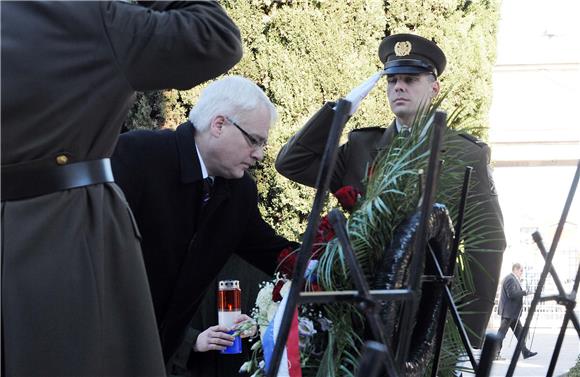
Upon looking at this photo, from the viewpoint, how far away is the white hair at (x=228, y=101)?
3.24m

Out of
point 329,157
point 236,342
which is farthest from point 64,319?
point 236,342

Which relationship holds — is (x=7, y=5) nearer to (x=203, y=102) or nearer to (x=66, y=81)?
(x=66, y=81)

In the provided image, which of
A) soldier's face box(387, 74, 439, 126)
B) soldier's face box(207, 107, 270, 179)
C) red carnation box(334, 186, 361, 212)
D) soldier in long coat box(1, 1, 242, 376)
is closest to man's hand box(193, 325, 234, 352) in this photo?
soldier's face box(207, 107, 270, 179)

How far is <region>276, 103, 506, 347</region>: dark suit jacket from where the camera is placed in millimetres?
3404

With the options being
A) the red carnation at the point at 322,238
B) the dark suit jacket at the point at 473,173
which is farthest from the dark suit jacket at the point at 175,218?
the red carnation at the point at 322,238

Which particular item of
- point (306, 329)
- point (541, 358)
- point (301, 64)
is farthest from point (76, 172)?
point (541, 358)

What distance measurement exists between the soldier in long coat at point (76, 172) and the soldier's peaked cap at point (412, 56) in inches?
70.4

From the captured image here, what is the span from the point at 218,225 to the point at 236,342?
808 millimetres

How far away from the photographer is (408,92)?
375 cm

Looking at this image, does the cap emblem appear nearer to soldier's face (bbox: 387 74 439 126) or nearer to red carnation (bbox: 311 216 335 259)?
soldier's face (bbox: 387 74 439 126)

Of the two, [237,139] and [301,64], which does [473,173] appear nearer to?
[237,139]

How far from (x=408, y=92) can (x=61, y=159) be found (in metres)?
1.90

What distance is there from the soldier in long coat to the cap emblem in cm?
189

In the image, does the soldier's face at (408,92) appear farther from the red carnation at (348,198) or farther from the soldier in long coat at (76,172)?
the soldier in long coat at (76,172)
